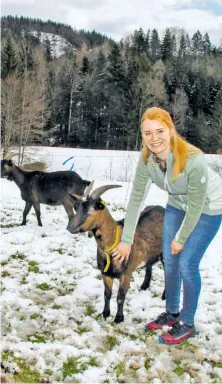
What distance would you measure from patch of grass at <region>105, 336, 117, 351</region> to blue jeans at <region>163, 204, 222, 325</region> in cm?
65

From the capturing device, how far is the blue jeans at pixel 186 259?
3.69 metres

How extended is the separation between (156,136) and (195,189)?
532 mm

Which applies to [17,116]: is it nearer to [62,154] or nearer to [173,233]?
[62,154]

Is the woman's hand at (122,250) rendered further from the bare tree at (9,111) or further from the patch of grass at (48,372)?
the bare tree at (9,111)

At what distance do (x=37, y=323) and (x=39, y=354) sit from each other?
653 millimetres

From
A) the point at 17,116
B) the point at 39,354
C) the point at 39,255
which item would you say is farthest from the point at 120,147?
the point at 39,354

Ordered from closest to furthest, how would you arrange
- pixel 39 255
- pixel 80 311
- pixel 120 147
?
pixel 80 311, pixel 39 255, pixel 120 147

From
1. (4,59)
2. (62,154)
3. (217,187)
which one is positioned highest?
(4,59)

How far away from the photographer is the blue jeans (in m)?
3.69

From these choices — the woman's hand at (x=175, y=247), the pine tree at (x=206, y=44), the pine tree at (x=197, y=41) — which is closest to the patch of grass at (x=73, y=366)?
the woman's hand at (x=175, y=247)

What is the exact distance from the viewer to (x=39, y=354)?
365cm

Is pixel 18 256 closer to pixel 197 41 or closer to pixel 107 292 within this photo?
pixel 107 292

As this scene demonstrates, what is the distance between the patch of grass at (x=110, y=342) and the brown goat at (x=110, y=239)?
14.1 inches

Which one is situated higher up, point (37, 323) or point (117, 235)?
point (117, 235)
